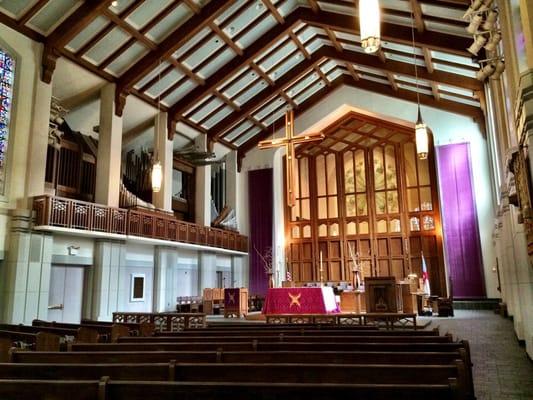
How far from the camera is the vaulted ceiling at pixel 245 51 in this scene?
988 cm

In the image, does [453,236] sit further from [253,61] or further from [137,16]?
[137,16]

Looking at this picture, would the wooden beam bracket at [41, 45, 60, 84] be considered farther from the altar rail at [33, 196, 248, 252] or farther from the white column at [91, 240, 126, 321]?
the white column at [91, 240, 126, 321]

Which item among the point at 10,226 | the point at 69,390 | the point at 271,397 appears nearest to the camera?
the point at 271,397

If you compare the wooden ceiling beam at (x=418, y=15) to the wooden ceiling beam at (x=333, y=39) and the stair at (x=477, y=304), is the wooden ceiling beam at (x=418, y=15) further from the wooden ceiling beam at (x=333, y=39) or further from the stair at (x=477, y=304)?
the stair at (x=477, y=304)

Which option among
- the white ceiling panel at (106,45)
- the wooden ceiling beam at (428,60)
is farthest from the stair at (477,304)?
the white ceiling panel at (106,45)

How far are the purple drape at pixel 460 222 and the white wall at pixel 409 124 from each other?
203 millimetres

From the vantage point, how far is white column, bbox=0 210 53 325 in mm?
8875

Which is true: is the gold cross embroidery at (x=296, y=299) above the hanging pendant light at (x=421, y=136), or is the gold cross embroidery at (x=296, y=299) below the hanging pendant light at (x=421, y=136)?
below

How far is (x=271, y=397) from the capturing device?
2.01m

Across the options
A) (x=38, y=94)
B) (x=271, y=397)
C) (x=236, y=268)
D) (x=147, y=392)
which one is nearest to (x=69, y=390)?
(x=147, y=392)

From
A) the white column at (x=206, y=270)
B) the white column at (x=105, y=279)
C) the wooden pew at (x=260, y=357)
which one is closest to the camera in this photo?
the wooden pew at (x=260, y=357)

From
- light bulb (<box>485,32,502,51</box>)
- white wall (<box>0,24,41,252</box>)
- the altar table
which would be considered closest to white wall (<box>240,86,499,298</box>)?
the altar table

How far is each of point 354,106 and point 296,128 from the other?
2.47 metres

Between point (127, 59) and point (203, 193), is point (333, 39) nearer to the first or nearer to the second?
point (127, 59)
